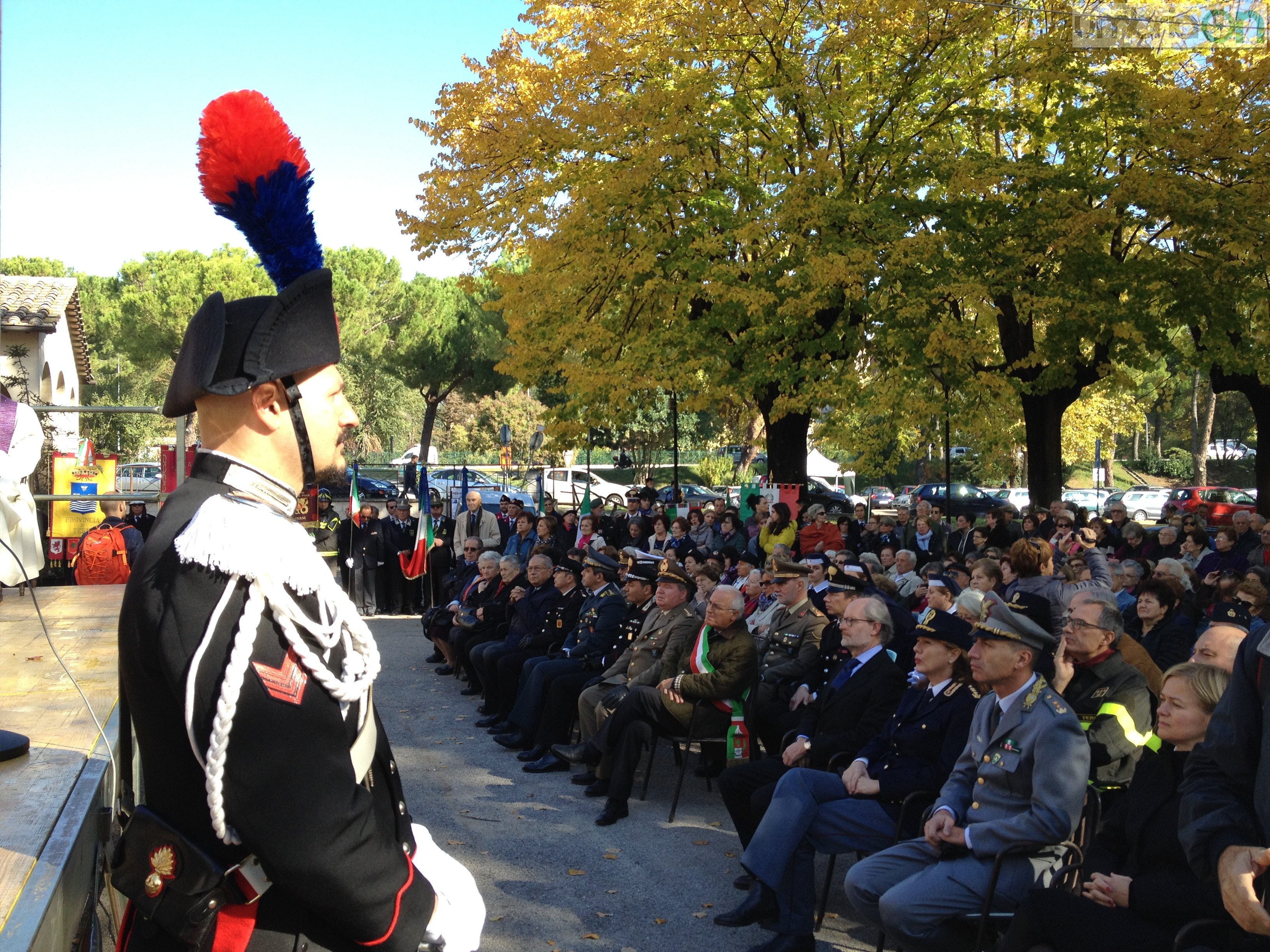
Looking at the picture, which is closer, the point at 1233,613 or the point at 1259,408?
the point at 1233,613

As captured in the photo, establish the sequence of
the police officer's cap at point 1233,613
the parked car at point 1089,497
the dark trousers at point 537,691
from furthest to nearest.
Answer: the parked car at point 1089,497, the dark trousers at point 537,691, the police officer's cap at point 1233,613

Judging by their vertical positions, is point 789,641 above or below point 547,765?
above

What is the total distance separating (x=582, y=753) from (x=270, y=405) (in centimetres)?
573

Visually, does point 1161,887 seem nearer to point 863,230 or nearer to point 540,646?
point 540,646

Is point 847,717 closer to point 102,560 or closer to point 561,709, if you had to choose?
point 561,709

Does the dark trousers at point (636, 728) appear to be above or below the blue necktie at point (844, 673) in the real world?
below

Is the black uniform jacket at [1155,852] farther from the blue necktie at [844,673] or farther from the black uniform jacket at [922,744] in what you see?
the blue necktie at [844,673]

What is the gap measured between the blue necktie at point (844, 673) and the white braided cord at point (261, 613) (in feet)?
14.1

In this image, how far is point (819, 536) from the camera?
1472 centimetres

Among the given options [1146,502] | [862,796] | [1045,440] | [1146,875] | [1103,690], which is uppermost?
[1045,440]

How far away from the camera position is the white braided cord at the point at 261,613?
Result: 156 cm

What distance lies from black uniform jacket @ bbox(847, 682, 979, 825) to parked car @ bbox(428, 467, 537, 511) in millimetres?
15754

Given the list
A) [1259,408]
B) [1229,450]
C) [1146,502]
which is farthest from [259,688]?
[1229,450]

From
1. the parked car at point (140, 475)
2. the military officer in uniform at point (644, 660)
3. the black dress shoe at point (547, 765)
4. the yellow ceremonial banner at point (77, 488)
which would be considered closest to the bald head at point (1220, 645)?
the military officer in uniform at point (644, 660)
